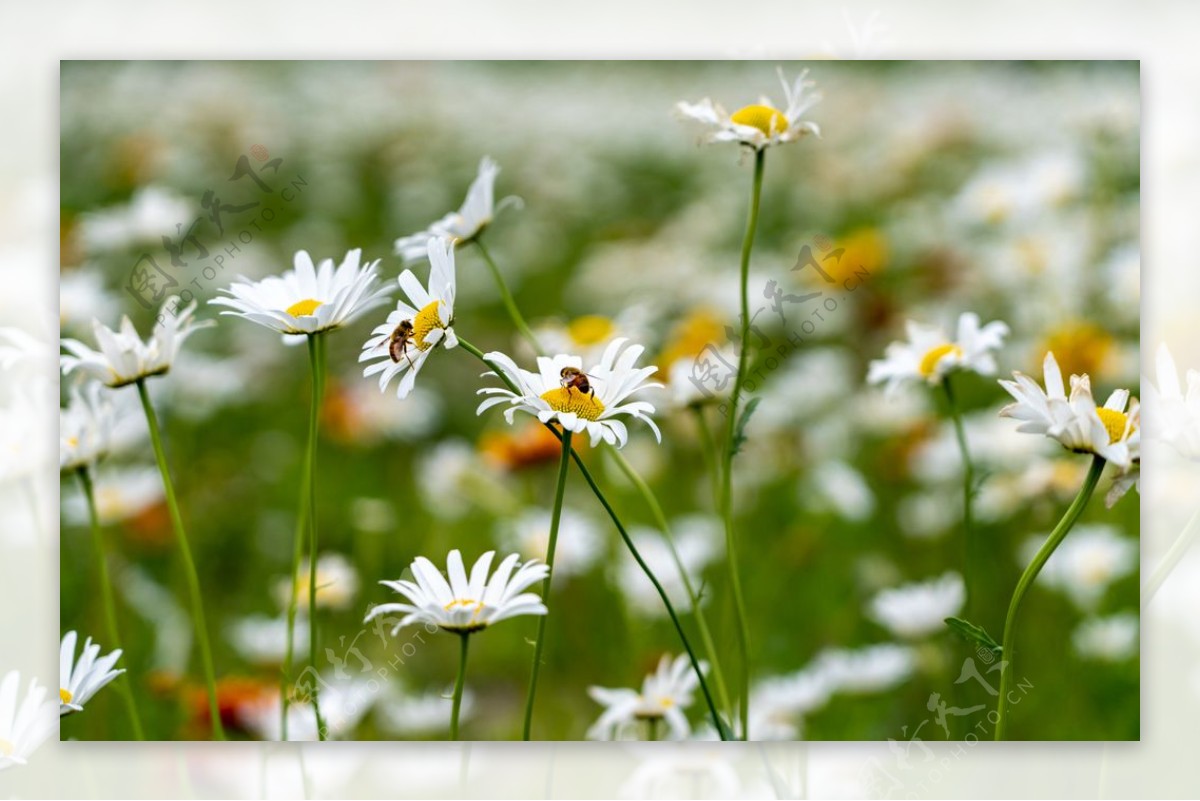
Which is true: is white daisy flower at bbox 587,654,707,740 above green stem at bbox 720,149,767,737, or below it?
below

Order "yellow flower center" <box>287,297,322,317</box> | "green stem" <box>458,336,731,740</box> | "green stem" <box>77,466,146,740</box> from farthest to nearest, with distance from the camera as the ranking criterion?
"green stem" <box>77,466,146,740</box> < "yellow flower center" <box>287,297,322,317</box> < "green stem" <box>458,336,731,740</box>

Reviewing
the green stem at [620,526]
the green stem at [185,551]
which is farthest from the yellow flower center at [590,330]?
the green stem at [185,551]

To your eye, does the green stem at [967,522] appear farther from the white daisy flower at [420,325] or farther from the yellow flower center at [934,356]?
the white daisy flower at [420,325]

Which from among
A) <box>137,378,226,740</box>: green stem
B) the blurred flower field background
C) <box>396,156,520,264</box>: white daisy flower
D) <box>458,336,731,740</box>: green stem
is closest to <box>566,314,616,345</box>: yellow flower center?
the blurred flower field background

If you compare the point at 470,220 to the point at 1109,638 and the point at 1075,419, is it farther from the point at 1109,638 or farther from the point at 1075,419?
the point at 1109,638

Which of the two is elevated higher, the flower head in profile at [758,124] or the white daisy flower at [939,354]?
the flower head in profile at [758,124]

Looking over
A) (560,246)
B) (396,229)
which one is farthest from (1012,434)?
(396,229)

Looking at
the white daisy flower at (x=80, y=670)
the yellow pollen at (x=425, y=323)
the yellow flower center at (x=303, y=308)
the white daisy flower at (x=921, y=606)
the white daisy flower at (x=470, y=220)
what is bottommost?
the white daisy flower at (x=80, y=670)

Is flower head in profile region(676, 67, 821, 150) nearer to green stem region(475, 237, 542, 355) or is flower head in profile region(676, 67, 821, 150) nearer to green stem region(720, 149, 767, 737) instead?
green stem region(720, 149, 767, 737)
